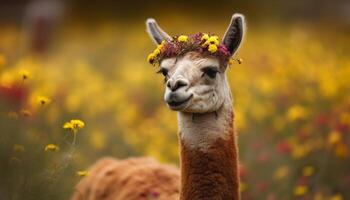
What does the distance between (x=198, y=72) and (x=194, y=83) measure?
97 mm

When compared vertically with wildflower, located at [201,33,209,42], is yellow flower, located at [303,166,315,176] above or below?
→ above

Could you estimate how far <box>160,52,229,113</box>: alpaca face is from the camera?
537 cm

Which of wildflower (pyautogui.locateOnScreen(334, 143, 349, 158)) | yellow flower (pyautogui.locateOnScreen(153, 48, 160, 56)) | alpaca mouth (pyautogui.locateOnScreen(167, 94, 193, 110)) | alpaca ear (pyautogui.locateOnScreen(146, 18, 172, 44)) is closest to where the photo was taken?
alpaca mouth (pyautogui.locateOnScreen(167, 94, 193, 110))

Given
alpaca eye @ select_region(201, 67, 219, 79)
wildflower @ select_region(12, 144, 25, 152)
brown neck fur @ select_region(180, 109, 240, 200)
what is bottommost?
brown neck fur @ select_region(180, 109, 240, 200)

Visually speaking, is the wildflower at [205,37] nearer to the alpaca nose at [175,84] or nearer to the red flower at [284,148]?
the alpaca nose at [175,84]

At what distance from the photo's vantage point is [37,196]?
5.85 meters

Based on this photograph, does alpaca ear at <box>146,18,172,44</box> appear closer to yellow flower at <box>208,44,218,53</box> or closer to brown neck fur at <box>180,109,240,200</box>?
yellow flower at <box>208,44,218,53</box>

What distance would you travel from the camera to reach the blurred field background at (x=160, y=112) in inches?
259

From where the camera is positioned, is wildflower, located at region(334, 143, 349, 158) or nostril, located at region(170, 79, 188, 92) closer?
nostril, located at region(170, 79, 188, 92)

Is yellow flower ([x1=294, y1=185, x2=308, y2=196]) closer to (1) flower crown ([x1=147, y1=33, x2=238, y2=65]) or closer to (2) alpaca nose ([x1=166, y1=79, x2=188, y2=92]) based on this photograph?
(1) flower crown ([x1=147, y1=33, x2=238, y2=65])

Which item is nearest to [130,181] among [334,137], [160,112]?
[334,137]

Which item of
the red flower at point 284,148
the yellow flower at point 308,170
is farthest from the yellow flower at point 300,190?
the red flower at point 284,148

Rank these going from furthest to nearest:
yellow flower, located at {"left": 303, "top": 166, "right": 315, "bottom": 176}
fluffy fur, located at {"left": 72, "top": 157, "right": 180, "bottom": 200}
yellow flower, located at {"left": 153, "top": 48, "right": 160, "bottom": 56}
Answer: yellow flower, located at {"left": 303, "top": 166, "right": 315, "bottom": 176}, fluffy fur, located at {"left": 72, "top": 157, "right": 180, "bottom": 200}, yellow flower, located at {"left": 153, "top": 48, "right": 160, "bottom": 56}

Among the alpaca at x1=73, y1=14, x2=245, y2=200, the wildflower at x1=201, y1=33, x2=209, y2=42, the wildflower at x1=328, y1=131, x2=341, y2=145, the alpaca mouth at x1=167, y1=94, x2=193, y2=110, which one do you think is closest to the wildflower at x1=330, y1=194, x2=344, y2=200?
the wildflower at x1=328, y1=131, x2=341, y2=145
